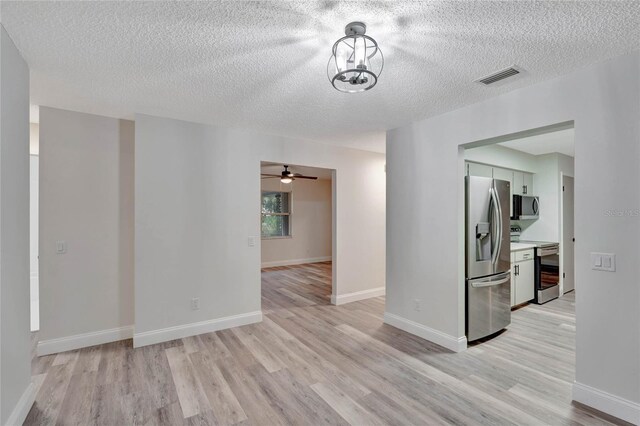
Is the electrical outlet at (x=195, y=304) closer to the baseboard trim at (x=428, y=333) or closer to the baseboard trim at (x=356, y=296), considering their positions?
the baseboard trim at (x=356, y=296)

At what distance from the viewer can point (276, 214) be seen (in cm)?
855

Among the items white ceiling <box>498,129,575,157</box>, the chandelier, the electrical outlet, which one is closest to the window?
the electrical outlet

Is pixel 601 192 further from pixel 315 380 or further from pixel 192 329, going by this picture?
pixel 192 329

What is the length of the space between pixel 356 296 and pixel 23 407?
3.94 metres

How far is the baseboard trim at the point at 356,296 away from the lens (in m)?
4.78

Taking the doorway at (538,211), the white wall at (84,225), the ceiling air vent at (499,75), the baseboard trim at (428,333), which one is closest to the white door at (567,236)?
the doorway at (538,211)

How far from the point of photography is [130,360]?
2957 millimetres

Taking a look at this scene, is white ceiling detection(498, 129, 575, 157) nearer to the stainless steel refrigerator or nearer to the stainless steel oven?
the stainless steel refrigerator

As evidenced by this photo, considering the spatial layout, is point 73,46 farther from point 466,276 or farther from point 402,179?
point 466,276

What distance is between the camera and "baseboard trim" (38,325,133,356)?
10.1 ft

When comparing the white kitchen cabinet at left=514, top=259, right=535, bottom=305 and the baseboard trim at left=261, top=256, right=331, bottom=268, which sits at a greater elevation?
the white kitchen cabinet at left=514, top=259, right=535, bottom=305

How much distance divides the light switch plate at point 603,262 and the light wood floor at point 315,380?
1034mm

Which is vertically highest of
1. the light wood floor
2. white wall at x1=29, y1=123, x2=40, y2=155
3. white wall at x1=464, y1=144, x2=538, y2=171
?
white wall at x1=29, y1=123, x2=40, y2=155

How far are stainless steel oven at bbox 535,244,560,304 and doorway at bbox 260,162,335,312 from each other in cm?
392
